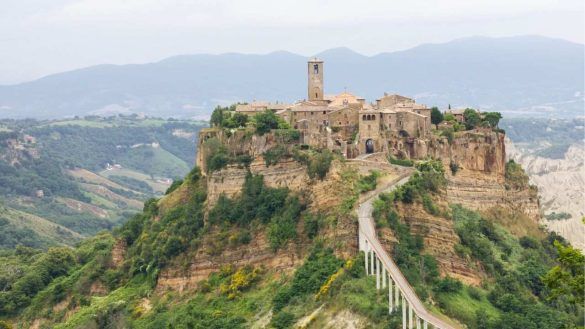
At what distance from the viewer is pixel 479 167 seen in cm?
6512

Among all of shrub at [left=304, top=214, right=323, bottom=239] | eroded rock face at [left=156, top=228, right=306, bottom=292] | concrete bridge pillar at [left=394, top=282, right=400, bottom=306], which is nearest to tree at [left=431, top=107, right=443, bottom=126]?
shrub at [left=304, top=214, right=323, bottom=239]

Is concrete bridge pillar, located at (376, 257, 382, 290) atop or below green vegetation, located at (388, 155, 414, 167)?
below

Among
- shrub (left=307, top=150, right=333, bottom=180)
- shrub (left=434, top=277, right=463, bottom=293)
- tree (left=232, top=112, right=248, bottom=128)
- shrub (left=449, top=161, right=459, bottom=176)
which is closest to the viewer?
shrub (left=434, top=277, right=463, bottom=293)

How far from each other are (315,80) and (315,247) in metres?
18.4

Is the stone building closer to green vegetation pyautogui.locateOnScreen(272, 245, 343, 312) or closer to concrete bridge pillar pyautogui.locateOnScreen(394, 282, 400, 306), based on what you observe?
green vegetation pyautogui.locateOnScreen(272, 245, 343, 312)

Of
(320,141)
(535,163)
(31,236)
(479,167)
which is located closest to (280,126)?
(320,141)

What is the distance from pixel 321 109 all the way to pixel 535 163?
12570 cm

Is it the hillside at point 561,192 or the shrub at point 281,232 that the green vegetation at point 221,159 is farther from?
the hillside at point 561,192

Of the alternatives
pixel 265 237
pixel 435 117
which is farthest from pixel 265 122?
pixel 435 117

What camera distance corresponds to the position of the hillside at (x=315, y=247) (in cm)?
5244

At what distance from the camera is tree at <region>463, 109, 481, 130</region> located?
2670 inches

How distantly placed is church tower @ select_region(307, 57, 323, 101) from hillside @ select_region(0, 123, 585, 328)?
7459mm

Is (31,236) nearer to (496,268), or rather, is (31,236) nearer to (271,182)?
(271,182)

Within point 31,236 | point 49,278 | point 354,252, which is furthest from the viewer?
point 31,236
